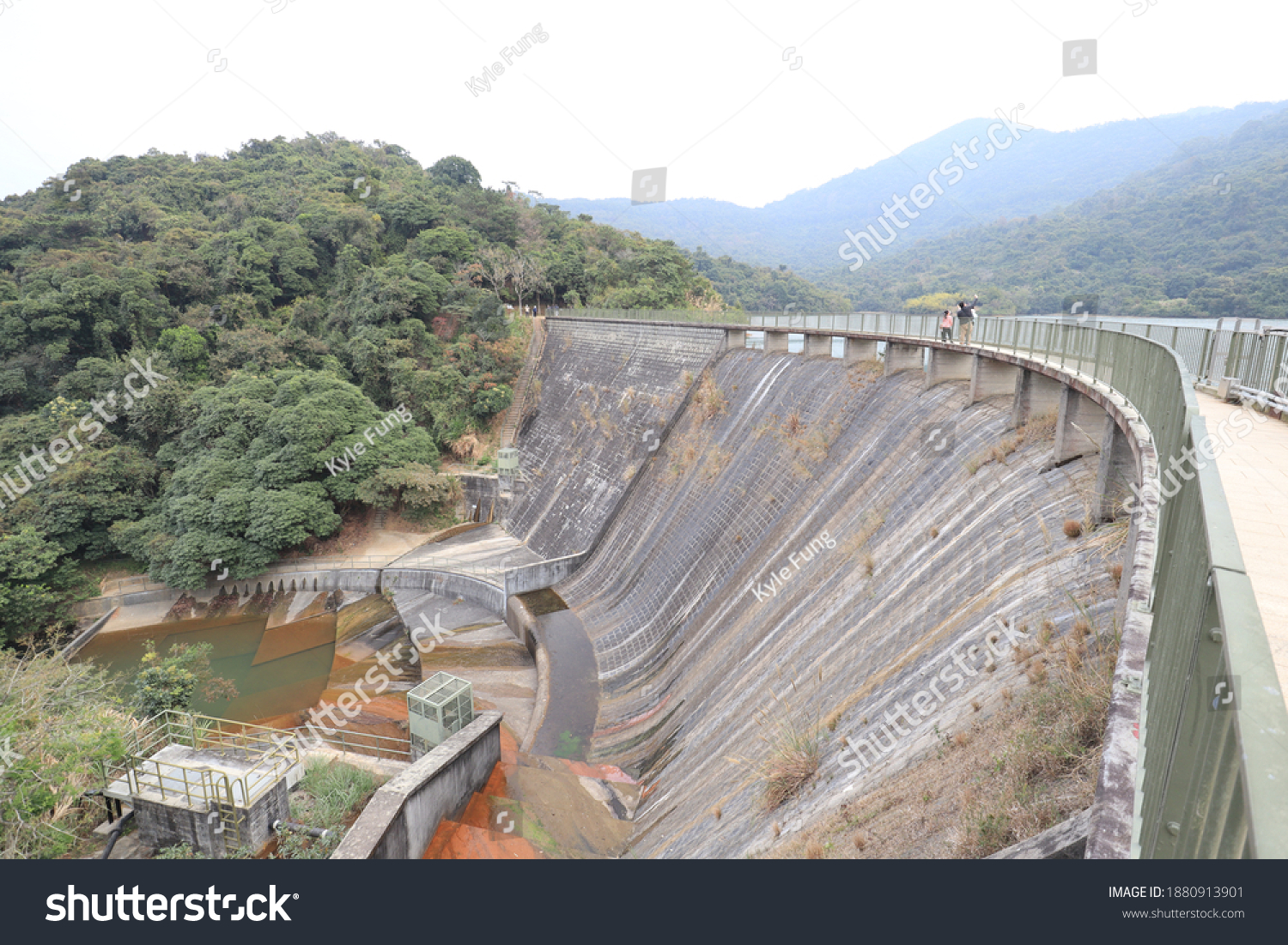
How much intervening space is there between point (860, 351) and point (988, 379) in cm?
649

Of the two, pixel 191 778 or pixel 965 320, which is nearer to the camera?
pixel 191 778

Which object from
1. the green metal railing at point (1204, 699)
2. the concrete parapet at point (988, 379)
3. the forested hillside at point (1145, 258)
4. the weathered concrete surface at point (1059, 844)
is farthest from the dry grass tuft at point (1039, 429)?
the forested hillside at point (1145, 258)

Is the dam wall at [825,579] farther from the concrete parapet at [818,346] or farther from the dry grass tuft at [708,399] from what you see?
the concrete parapet at [818,346]

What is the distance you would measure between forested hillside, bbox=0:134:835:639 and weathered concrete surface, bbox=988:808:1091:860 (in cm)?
2754

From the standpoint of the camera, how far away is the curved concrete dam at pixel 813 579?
25.7 ft

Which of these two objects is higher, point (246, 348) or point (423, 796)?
point (246, 348)

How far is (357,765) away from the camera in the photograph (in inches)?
521

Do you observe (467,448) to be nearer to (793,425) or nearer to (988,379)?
(793,425)

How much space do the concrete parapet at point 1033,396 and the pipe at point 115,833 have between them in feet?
55.8

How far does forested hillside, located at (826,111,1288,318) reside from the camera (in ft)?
118

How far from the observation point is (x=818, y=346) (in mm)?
22797

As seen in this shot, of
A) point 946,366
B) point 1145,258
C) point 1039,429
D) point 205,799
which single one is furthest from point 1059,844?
point 1145,258

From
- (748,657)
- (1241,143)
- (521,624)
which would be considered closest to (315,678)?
(521,624)
